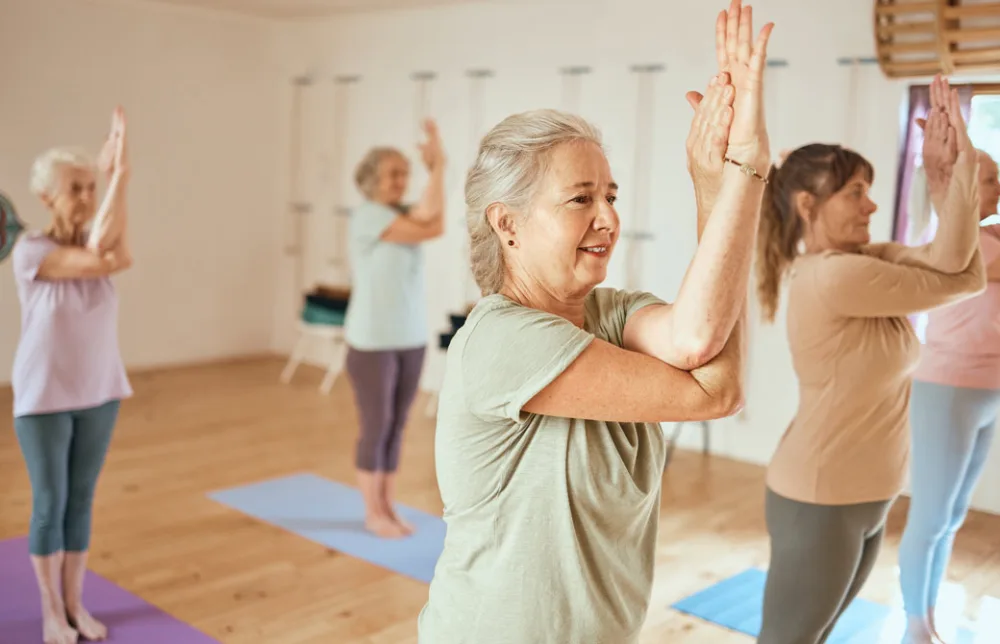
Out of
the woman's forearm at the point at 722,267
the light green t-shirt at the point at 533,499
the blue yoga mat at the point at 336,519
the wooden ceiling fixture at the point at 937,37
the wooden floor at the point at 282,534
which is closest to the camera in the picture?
the woman's forearm at the point at 722,267

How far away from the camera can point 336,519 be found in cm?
427

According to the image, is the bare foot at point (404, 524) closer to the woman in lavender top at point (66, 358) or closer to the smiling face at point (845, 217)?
the woman in lavender top at point (66, 358)

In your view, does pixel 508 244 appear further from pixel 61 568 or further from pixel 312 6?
pixel 312 6

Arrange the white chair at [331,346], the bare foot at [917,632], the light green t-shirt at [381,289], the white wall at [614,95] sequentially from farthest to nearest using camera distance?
the white chair at [331,346]
the white wall at [614,95]
the light green t-shirt at [381,289]
the bare foot at [917,632]

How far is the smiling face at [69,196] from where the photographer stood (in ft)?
9.62

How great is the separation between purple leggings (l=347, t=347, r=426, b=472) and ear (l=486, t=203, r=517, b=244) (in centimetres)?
265

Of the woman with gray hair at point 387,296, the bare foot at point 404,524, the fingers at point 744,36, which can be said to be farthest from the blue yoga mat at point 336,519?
the fingers at point 744,36

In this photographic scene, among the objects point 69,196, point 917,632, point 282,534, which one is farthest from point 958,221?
point 282,534

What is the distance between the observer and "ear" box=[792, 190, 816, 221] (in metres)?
2.39

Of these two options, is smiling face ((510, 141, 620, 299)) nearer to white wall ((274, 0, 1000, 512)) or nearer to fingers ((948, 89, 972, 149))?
fingers ((948, 89, 972, 149))

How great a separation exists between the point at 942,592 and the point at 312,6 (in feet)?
19.3

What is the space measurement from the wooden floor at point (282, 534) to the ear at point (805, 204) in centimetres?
76

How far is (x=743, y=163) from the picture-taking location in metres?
1.19

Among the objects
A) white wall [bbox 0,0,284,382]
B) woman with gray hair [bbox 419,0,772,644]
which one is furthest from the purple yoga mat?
white wall [bbox 0,0,284,382]
